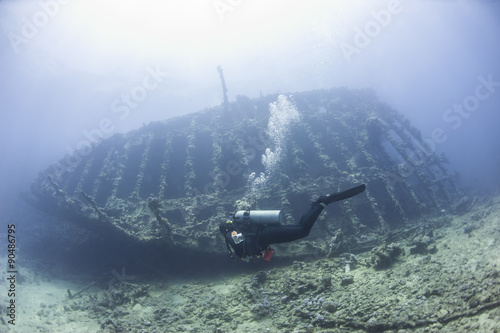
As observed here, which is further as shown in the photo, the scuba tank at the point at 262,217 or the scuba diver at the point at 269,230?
the scuba tank at the point at 262,217

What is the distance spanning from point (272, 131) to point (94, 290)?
14281mm

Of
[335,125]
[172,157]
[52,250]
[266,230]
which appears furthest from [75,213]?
[335,125]

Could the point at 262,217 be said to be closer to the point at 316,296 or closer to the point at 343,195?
the point at 343,195

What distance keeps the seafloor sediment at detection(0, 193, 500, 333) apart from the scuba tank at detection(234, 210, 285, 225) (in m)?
2.40

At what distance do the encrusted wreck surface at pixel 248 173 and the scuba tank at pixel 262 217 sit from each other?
4.34 m

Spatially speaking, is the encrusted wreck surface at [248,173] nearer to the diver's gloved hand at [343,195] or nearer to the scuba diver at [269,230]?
the scuba diver at [269,230]

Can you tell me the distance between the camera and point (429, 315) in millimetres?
4445

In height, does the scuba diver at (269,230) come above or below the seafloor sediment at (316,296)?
above

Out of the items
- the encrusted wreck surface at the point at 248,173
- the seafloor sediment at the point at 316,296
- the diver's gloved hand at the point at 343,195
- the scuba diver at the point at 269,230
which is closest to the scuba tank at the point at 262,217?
the scuba diver at the point at 269,230

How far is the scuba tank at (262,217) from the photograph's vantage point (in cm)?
529

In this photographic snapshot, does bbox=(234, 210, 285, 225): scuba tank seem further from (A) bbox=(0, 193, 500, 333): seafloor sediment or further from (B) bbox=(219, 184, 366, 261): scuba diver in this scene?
(A) bbox=(0, 193, 500, 333): seafloor sediment

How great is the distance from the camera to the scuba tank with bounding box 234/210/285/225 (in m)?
5.29

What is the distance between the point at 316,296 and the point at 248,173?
30.5 ft

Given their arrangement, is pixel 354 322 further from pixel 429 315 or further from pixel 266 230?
pixel 266 230
